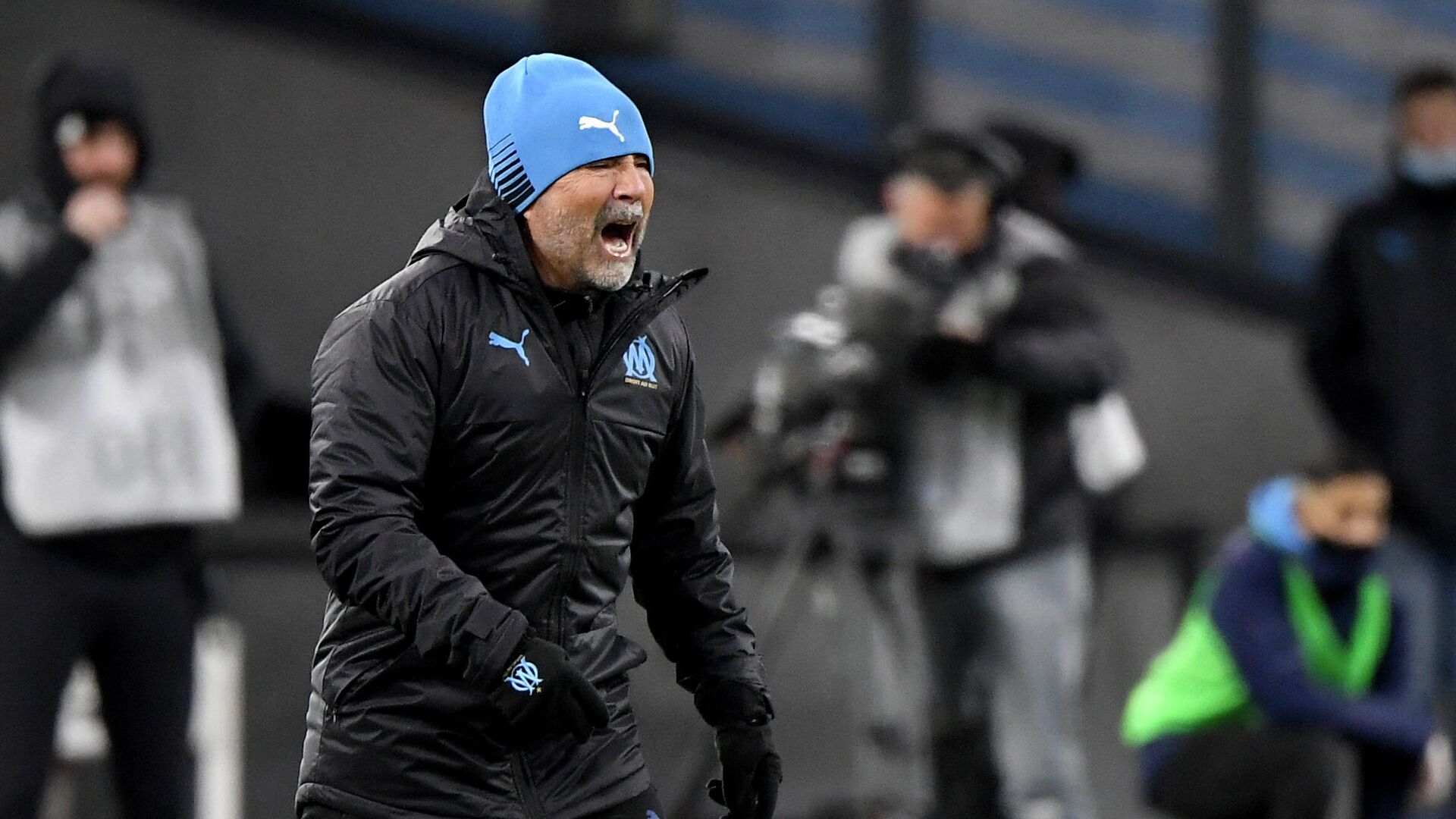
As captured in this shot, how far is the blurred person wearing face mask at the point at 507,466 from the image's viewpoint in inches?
145

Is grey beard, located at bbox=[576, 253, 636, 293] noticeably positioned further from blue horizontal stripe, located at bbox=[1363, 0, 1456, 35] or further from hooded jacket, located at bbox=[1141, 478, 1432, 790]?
blue horizontal stripe, located at bbox=[1363, 0, 1456, 35]

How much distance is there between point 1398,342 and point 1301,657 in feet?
4.61

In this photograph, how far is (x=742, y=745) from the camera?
403cm

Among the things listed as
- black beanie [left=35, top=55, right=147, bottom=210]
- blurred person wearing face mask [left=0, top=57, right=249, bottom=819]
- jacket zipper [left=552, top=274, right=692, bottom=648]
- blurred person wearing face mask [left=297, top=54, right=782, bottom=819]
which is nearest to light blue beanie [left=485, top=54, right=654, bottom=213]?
blurred person wearing face mask [left=297, top=54, right=782, bottom=819]

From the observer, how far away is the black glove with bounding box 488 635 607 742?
3.60 meters

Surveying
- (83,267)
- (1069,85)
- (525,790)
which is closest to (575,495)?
(525,790)

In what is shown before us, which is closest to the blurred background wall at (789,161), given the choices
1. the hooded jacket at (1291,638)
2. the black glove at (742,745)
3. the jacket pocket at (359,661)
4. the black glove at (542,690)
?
the hooded jacket at (1291,638)

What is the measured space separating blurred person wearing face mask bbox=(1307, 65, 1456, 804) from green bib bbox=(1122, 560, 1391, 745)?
0.76 m

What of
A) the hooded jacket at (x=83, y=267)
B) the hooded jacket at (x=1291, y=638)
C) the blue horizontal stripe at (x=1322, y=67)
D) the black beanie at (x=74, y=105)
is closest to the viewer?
the hooded jacket at (x=83, y=267)

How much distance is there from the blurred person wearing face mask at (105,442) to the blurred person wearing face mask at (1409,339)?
3.43 metres

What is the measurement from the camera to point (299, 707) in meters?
8.27

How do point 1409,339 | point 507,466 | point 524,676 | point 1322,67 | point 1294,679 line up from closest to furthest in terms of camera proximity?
point 524,676 < point 507,466 < point 1294,679 < point 1409,339 < point 1322,67

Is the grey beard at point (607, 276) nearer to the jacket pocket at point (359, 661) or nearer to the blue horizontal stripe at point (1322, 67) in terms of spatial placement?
the jacket pocket at point (359, 661)

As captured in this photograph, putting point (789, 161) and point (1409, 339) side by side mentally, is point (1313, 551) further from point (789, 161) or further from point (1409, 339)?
point (789, 161)
